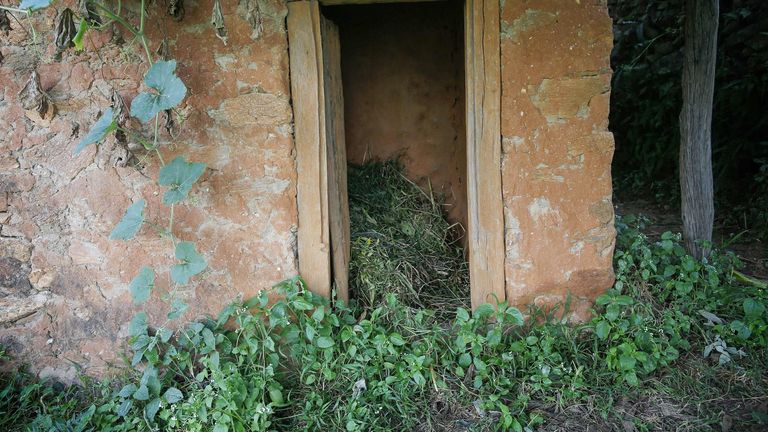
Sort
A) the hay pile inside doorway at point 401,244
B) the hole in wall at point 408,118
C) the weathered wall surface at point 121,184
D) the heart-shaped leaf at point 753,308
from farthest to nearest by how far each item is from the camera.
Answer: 1. the hole in wall at point 408,118
2. the hay pile inside doorway at point 401,244
3. the heart-shaped leaf at point 753,308
4. the weathered wall surface at point 121,184

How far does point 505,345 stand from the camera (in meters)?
2.85

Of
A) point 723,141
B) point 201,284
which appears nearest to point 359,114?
point 201,284

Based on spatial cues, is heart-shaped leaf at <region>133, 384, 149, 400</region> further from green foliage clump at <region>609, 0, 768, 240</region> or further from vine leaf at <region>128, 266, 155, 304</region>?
green foliage clump at <region>609, 0, 768, 240</region>

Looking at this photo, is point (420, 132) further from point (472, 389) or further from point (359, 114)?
point (472, 389)

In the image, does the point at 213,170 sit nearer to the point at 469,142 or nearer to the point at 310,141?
the point at 310,141

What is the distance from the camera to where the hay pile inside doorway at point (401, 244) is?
335 centimetres

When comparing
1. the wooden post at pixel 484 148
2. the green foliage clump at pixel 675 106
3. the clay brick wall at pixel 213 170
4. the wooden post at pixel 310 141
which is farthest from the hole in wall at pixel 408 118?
the green foliage clump at pixel 675 106

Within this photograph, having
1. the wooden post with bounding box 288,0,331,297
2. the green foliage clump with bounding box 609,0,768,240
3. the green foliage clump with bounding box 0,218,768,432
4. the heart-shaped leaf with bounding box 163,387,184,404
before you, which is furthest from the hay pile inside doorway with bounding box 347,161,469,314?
the green foliage clump with bounding box 609,0,768,240

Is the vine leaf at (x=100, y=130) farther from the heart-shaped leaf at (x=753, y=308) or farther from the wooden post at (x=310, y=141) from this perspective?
the heart-shaped leaf at (x=753, y=308)

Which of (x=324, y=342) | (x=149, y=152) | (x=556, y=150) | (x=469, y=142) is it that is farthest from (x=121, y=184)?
(x=556, y=150)

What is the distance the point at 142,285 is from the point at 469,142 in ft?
5.59

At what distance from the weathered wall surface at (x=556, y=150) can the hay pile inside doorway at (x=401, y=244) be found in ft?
2.13

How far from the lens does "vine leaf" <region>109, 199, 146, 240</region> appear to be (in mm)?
2496

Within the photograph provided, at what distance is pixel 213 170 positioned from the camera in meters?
2.76
